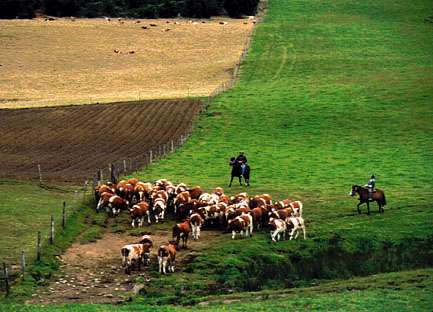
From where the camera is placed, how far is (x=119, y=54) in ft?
351

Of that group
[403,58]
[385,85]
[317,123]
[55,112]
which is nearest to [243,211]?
[317,123]

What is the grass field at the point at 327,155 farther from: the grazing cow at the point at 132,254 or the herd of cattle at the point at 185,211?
the grazing cow at the point at 132,254

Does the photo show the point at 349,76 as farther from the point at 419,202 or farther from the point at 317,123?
the point at 419,202

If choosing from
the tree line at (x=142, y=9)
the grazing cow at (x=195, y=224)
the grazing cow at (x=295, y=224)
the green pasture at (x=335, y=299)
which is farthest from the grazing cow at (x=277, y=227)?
the tree line at (x=142, y=9)

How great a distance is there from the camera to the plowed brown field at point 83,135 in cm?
5331

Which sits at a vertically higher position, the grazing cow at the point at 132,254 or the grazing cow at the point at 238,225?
the grazing cow at the point at 238,225

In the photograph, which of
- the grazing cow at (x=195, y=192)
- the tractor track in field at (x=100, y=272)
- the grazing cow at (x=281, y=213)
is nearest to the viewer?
the tractor track in field at (x=100, y=272)

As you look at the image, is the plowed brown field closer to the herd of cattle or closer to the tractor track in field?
the herd of cattle

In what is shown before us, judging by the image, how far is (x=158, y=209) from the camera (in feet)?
139

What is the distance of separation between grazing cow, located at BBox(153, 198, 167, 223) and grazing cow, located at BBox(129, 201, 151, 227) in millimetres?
399

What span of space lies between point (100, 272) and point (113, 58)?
7173 centimetres

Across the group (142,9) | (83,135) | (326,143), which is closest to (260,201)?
(326,143)

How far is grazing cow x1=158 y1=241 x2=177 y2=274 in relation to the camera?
114ft

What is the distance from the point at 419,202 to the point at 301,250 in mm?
8941
